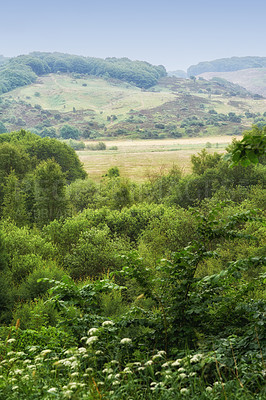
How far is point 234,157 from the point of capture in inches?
201

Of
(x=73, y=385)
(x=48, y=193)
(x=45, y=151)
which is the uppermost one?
(x=45, y=151)

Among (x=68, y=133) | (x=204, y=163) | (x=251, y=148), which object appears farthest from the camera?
(x=68, y=133)

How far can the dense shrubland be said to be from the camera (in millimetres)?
4684

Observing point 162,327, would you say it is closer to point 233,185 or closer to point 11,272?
point 11,272

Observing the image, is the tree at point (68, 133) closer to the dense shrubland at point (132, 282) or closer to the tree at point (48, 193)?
the dense shrubland at point (132, 282)

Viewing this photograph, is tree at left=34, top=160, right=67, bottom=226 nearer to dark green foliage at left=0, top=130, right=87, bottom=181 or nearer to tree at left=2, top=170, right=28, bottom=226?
tree at left=2, top=170, right=28, bottom=226

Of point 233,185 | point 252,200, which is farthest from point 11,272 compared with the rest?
point 233,185

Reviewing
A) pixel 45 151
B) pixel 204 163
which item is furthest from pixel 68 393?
pixel 45 151

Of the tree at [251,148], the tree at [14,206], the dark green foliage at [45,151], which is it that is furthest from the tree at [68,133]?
the tree at [251,148]

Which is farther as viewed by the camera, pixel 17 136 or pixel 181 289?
pixel 17 136

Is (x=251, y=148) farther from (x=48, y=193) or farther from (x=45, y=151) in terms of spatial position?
(x=45, y=151)

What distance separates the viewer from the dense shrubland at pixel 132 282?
15.4ft

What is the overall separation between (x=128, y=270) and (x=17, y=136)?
54.8 m

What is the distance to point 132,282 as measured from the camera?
19.5m
